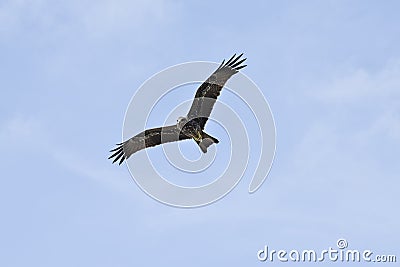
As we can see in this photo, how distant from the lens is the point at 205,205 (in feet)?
86.7

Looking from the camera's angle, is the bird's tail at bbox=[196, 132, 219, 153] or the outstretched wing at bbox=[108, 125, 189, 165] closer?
the bird's tail at bbox=[196, 132, 219, 153]

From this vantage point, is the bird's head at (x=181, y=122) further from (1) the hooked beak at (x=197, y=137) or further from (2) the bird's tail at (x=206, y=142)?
(2) the bird's tail at (x=206, y=142)

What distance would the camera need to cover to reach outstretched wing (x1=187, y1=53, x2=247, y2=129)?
92.0 ft

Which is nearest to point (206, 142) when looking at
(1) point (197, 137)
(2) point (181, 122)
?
(1) point (197, 137)

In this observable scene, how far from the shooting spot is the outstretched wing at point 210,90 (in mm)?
28047

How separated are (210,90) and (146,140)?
427 centimetres

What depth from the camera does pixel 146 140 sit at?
1187 inches

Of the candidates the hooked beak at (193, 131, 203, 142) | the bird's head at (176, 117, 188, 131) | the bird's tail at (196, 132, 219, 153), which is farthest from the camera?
the bird's head at (176, 117, 188, 131)

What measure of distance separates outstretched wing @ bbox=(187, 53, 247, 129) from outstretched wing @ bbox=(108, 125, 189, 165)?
1429 millimetres

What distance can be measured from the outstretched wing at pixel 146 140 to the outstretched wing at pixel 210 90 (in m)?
1.43

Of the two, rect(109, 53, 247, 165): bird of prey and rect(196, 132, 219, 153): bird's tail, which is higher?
rect(109, 53, 247, 165): bird of prey

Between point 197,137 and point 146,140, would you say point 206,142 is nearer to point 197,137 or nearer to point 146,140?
point 197,137

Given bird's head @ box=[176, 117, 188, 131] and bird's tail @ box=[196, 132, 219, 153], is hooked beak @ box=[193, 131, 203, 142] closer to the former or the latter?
bird's tail @ box=[196, 132, 219, 153]

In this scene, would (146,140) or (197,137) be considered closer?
(197,137)
